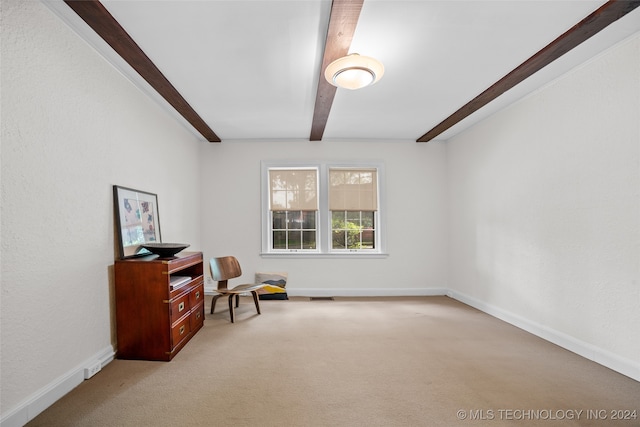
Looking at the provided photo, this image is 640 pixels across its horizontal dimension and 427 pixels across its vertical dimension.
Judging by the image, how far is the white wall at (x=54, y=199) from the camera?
1.76 m

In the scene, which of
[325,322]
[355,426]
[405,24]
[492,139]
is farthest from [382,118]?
[355,426]

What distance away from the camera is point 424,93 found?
131 inches

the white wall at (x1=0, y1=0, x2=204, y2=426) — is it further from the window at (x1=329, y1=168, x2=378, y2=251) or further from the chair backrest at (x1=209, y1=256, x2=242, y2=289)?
the window at (x1=329, y1=168, x2=378, y2=251)

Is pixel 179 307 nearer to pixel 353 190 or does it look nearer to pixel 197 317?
pixel 197 317

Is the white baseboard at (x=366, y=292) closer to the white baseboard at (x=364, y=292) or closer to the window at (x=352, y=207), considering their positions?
the white baseboard at (x=364, y=292)

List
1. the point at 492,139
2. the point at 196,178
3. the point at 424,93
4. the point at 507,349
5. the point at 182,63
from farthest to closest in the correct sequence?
the point at 196,178, the point at 492,139, the point at 424,93, the point at 507,349, the point at 182,63

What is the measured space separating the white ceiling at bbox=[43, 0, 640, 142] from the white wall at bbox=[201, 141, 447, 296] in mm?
1397

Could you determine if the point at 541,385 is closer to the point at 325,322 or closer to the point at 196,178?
the point at 325,322

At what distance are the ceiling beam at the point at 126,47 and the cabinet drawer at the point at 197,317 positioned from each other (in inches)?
92.8

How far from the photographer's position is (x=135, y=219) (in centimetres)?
301

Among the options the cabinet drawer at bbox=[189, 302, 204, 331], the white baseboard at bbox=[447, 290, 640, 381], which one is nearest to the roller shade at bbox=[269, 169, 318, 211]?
the cabinet drawer at bbox=[189, 302, 204, 331]

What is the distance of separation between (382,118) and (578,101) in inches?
81.3

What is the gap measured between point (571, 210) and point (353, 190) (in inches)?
116

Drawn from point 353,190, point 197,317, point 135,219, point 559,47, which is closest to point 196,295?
point 197,317
